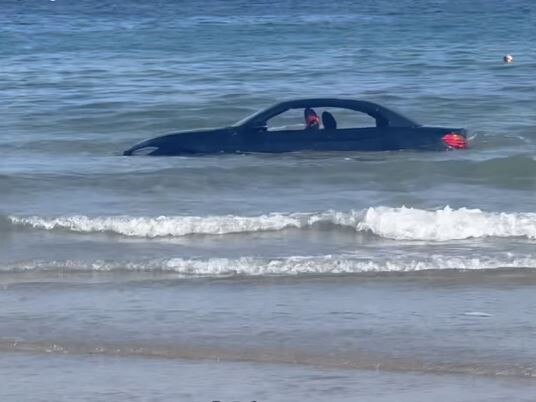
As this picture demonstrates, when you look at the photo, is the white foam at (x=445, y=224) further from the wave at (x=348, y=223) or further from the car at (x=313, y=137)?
the car at (x=313, y=137)

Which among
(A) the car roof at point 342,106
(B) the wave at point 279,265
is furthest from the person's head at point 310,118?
(B) the wave at point 279,265

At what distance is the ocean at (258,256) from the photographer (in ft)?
30.7

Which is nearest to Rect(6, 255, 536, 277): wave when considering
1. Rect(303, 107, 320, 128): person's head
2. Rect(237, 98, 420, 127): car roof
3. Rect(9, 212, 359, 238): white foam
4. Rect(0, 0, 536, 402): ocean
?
Rect(0, 0, 536, 402): ocean

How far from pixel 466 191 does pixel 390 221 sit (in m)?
3.21

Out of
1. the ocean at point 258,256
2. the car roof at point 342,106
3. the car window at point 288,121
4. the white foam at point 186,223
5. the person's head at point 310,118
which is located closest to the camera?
the ocean at point 258,256

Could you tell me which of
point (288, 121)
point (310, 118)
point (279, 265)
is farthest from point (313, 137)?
point (279, 265)

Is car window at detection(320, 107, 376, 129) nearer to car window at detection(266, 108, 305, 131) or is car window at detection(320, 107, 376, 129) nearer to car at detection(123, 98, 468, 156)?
car window at detection(266, 108, 305, 131)

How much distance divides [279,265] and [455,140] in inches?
318

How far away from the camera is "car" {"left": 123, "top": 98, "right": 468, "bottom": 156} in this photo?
19.8 meters

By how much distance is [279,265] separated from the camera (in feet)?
41.4

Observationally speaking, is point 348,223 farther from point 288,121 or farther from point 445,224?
point 288,121

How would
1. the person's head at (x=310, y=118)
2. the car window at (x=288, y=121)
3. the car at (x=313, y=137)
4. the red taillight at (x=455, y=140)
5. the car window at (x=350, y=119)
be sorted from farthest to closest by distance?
the car window at (x=350, y=119)
the car window at (x=288, y=121)
the red taillight at (x=455, y=140)
the person's head at (x=310, y=118)
the car at (x=313, y=137)

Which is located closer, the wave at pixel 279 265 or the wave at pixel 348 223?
the wave at pixel 279 265

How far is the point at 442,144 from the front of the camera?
20.0m
